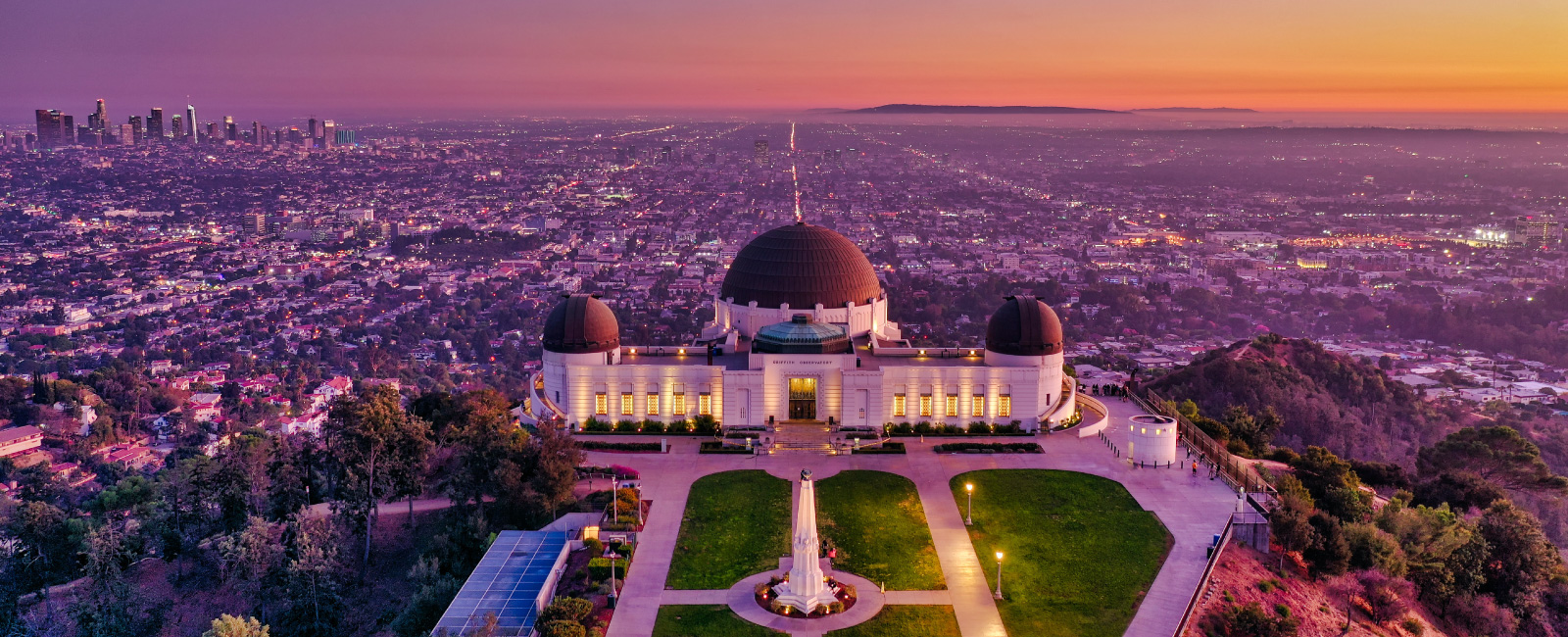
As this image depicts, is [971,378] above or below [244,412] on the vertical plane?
above

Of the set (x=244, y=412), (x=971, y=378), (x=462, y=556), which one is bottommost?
(x=244, y=412)

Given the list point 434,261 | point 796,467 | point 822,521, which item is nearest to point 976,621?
point 822,521

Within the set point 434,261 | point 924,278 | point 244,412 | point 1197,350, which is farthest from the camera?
point 434,261

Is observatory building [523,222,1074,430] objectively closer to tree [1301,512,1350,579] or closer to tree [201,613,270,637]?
tree [1301,512,1350,579]

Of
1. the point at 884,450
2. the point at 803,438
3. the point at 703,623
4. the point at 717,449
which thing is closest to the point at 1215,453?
the point at 884,450

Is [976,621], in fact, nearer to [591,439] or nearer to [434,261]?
[591,439]

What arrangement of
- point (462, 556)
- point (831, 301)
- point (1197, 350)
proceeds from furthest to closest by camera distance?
point (1197, 350) < point (831, 301) < point (462, 556)

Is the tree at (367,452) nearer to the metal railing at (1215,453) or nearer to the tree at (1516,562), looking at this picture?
the metal railing at (1215,453)

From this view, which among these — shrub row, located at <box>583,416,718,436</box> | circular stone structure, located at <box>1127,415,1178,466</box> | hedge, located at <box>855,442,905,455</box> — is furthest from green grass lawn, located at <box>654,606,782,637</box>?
circular stone structure, located at <box>1127,415,1178,466</box>

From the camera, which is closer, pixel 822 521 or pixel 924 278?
pixel 822 521
